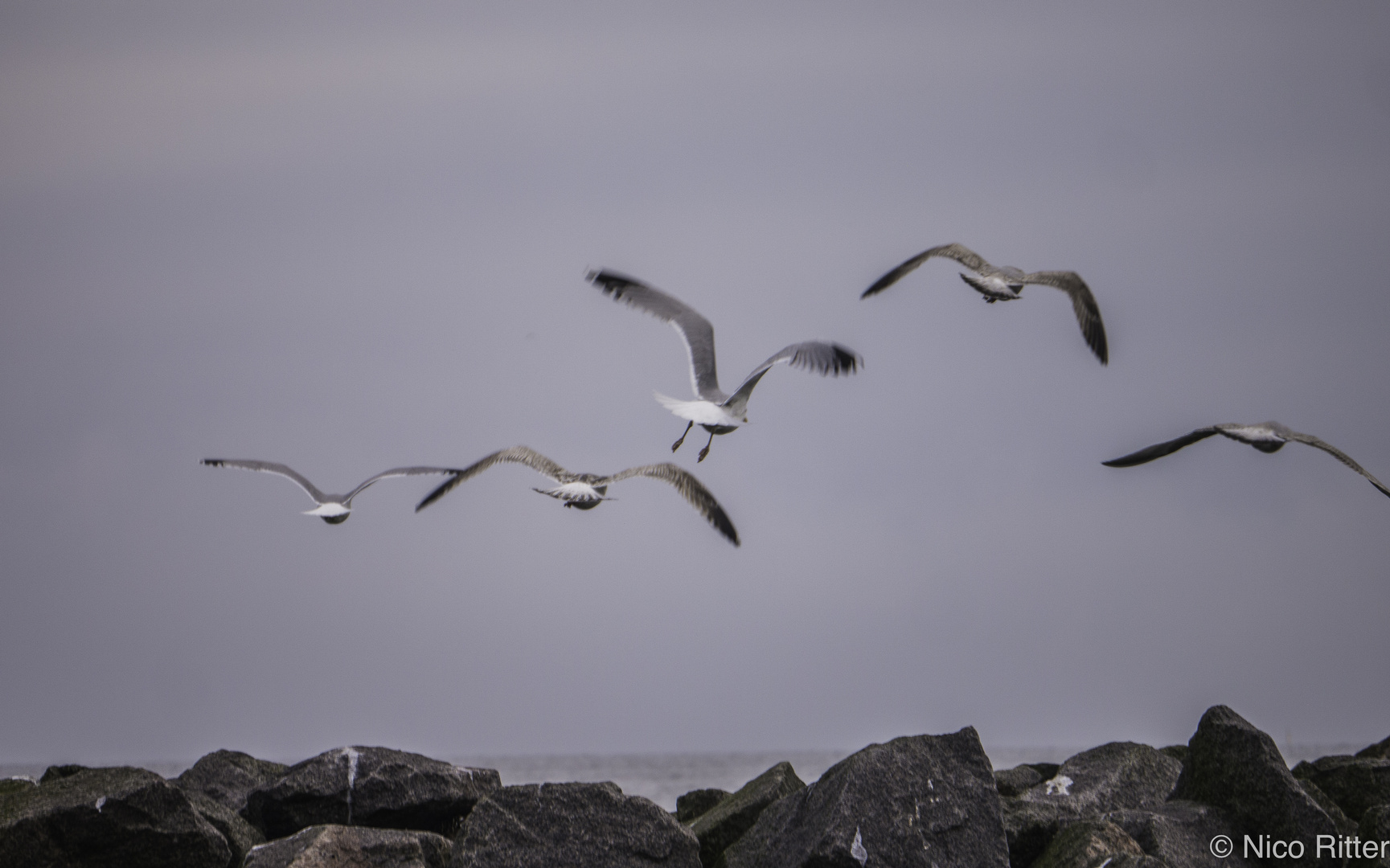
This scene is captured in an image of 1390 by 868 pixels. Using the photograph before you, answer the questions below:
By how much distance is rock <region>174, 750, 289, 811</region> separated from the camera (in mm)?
11625

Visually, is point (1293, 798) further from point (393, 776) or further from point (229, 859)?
point (229, 859)

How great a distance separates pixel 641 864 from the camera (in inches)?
319

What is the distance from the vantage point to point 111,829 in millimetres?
8523

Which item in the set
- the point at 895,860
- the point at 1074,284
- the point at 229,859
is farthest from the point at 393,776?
the point at 1074,284

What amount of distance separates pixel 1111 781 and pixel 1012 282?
5709 millimetres

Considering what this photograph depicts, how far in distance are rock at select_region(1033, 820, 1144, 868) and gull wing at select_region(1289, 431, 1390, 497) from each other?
4.65 meters

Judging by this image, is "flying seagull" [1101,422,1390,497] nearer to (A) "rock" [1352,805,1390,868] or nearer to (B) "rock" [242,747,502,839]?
(A) "rock" [1352,805,1390,868]

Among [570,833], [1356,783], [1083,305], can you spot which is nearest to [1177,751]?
[1356,783]

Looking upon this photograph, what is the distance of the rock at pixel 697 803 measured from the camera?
12102 mm

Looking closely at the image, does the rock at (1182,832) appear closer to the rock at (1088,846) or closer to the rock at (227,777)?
the rock at (1088,846)

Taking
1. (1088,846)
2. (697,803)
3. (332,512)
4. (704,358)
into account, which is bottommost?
(697,803)

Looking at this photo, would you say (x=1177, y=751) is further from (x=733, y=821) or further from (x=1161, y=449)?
(x=733, y=821)

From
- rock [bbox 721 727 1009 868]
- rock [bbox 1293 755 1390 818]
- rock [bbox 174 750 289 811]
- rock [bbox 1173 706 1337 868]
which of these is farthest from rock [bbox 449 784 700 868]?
rock [bbox 1293 755 1390 818]

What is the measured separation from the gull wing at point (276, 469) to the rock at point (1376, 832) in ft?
44.1
